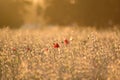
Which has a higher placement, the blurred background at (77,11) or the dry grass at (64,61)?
the blurred background at (77,11)

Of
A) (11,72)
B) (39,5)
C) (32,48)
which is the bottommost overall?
(11,72)

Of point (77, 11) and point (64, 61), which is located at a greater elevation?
point (77, 11)

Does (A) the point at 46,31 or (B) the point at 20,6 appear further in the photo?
(B) the point at 20,6

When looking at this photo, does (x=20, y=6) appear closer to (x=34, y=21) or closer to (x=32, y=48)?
(x=34, y=21)

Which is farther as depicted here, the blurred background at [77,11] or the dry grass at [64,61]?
the blurred background at [77,11]

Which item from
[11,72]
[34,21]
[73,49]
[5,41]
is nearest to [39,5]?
[34,21]

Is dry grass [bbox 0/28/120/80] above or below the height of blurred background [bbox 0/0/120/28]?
below

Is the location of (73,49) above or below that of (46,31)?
below

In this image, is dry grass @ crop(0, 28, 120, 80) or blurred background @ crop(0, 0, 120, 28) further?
blurred background @ crop(0, 0, 120, 28)

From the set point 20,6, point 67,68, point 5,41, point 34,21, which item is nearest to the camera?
point 67,68

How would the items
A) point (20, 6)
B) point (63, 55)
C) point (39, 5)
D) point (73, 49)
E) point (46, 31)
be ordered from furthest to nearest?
point (20, 6)
point (39, 5)
point (46, 31)
point (73, 49)
point (63, 55)

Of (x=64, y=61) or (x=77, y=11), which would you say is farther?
(x=77, y=11)
